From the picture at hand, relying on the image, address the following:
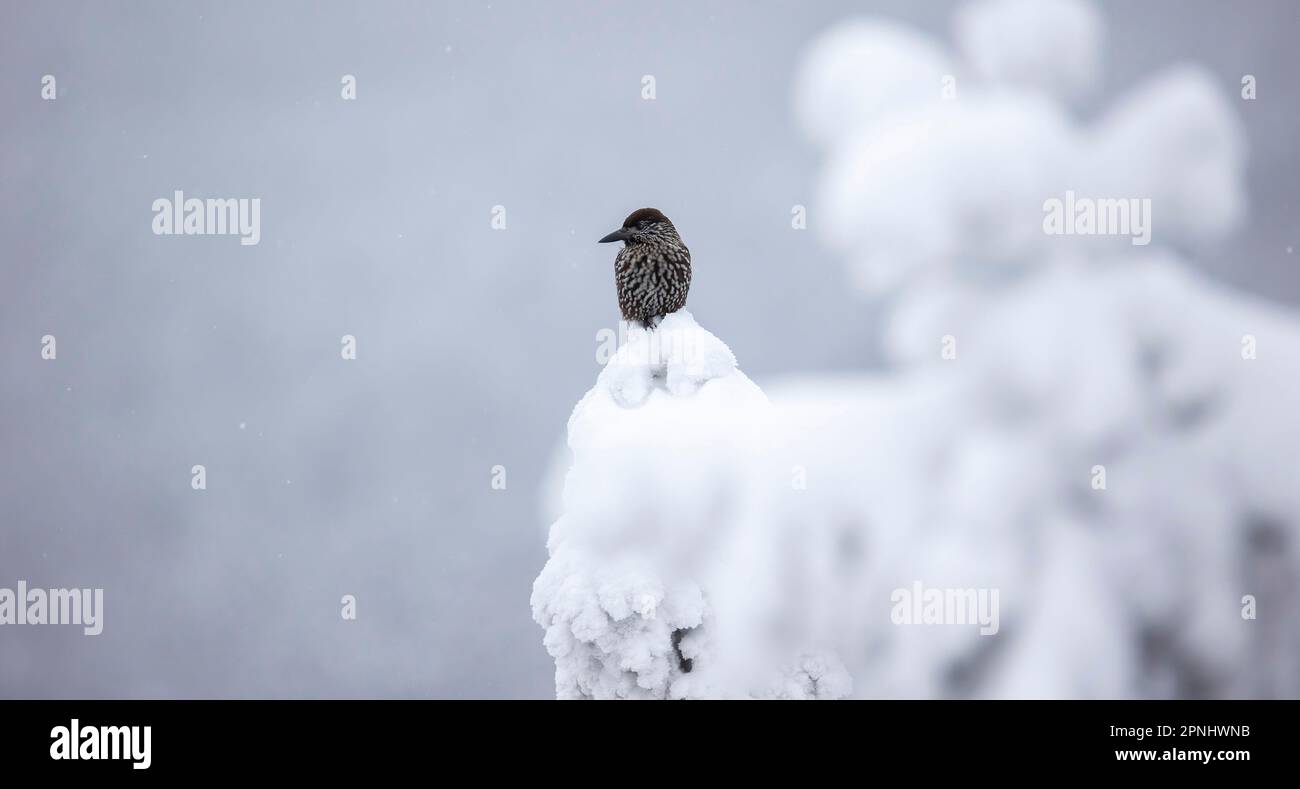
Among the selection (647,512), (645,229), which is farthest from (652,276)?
(647,512)

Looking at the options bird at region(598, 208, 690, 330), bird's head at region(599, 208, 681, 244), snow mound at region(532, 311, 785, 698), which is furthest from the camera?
bird's head at region(599, 208, 681, 244)

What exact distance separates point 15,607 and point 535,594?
11.8 feet

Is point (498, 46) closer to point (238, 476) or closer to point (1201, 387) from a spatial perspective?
point (238, 476)

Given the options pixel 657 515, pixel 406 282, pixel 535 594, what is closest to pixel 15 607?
pixel 535 594

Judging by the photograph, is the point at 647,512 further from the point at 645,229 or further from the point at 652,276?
the point at 645,229

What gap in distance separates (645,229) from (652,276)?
0.41 metres

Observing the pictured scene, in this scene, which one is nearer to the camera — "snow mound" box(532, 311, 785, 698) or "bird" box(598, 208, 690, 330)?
"snow mound" box(532, 311, 785, 698)

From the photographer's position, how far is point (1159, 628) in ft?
4.87

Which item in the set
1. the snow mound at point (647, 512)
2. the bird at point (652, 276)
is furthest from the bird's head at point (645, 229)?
the snow mound at point (647, 512)

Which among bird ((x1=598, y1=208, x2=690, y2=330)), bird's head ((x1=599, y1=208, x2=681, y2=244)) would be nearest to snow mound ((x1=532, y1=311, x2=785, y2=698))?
bird ((x1=598, y1=208, x2=690, y2=330))

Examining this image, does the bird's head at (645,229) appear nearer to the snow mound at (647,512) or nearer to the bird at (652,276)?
the bird at (652,276)

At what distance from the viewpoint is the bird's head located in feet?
14.4

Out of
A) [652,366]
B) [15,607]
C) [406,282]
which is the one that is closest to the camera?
[652,366]

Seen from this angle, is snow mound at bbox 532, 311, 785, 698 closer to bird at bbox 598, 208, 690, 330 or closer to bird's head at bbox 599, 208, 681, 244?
bird at bbox 598, 208, 690, 330
